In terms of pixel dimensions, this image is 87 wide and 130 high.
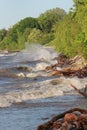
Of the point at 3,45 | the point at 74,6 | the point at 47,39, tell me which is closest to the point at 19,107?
the point at 74,6

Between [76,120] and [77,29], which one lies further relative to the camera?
[77,29]

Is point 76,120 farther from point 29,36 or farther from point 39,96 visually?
point 29,36

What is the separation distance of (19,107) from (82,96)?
3.52m

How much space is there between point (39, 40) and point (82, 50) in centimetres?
9604

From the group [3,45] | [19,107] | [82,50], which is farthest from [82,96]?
[3,45]

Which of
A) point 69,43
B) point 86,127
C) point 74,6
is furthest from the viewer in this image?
point 69,43

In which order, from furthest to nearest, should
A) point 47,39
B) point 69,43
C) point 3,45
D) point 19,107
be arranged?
point 3,45
point 47,39
point 69,43
point 19,107

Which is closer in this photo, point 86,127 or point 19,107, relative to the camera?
point 86,127

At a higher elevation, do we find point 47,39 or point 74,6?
point 74,6

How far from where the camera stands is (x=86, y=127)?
1157 centimetres

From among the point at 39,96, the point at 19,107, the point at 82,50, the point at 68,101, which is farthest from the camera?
the point at 82,50

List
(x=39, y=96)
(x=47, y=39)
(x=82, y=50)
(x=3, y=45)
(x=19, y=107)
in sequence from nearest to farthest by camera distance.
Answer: (x=19, y=107)
(x=39, y=96)
(x=82, y=50)
(x=47, y=39)
(x=3, y=45)

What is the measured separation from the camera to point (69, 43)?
171 feet

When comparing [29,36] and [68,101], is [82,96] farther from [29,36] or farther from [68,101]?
[29,36]
